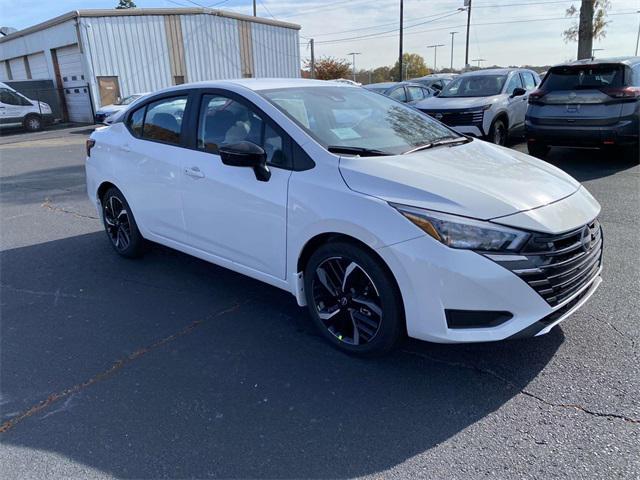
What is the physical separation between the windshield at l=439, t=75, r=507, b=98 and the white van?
61.4 ft

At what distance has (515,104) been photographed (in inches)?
414

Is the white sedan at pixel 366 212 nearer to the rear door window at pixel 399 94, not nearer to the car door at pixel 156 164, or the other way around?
the car door at pixel 156 164

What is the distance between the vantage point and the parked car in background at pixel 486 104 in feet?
31.5

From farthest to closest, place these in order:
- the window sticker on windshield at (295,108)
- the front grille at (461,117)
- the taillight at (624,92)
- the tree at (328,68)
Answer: the tree at (328,68) → the front grille at (461,117) → the taillight at (624,92) → the window sticker on windshield at (295,108)

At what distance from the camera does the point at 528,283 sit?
262 cm

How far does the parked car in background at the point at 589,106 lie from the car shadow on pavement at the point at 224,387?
18.9 ft

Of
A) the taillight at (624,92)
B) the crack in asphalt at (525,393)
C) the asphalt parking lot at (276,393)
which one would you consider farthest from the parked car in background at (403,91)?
the crack in asphalt at (525,393)

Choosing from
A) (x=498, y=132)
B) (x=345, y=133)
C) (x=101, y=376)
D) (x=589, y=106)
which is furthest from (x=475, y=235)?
(x=498, y=132)

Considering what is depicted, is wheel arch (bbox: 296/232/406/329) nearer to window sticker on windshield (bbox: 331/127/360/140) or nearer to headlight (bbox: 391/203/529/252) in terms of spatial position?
headlight (bbox: 391/203/529/252)

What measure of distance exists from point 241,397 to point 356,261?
100cm

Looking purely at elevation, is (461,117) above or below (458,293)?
above

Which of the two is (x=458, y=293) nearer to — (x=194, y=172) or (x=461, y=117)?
(x=194, y=172)

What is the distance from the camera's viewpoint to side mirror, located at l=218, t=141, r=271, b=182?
3221 millimetres

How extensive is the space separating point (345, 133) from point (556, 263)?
62.8 inches
